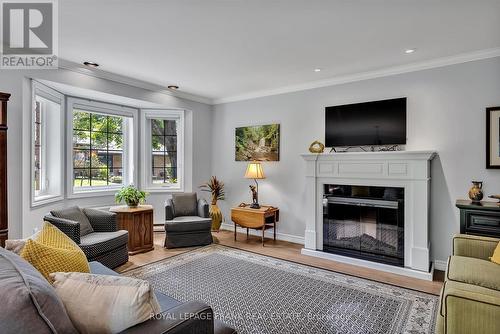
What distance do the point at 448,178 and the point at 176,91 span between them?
13.8ft

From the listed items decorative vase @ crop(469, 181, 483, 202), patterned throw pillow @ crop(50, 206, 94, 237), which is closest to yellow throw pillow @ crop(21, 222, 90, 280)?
patterned throw pillow @ crop(50, 206, 94, 237)

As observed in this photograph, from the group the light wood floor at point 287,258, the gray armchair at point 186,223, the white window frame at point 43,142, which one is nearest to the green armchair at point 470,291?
the light wood floor at point 287,258

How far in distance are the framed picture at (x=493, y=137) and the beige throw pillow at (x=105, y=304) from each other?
3.62 metres

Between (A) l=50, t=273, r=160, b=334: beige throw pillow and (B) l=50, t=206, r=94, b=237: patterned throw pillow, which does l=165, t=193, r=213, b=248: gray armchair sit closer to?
(B) l=50, t=206, r=94, b=237: patterned throw pillow

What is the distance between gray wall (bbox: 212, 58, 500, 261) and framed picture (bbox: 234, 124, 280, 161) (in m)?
0.15

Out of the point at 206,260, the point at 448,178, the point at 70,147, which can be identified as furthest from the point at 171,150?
the point at 448,178

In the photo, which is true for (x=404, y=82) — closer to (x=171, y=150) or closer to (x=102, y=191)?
(x=171, y=150)

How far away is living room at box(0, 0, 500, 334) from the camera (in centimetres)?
189

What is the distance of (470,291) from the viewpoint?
1.64 m

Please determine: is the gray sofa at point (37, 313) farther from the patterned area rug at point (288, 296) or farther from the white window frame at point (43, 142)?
the white window frame at point (43, 142)

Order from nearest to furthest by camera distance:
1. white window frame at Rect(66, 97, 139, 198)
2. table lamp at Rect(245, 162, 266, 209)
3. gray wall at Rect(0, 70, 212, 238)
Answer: gray wall at Rect(0, 70, 212, 238)
white window frame at Rect(66, 97, 139, 198)
table lamp at Rect(245, 162, 266, 209)

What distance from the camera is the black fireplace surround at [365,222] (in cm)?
350

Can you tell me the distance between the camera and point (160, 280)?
3.04 meters

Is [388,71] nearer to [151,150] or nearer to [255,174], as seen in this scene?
[255,174]
